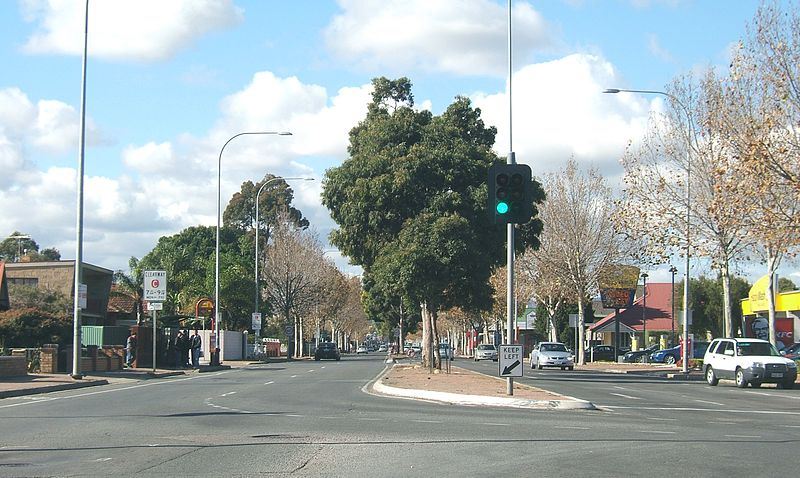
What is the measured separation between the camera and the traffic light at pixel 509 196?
20.2 metres

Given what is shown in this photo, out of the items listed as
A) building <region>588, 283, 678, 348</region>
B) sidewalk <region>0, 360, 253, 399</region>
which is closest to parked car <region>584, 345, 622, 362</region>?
building <region>588, 283, 678, 348</region>

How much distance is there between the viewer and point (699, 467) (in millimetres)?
11797

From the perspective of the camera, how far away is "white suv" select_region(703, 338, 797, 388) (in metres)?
30.9

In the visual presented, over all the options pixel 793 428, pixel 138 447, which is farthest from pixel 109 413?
→ pixel 793 428

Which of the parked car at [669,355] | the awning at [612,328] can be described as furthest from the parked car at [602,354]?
the awning at [612,328]

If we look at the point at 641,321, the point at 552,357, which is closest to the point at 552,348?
the point at 552,357

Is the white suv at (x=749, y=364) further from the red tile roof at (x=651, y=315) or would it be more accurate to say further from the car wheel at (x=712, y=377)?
the red tile roof at (x=651, y=315)

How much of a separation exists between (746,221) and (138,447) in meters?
21.8

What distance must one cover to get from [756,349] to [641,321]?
5502 centimetres

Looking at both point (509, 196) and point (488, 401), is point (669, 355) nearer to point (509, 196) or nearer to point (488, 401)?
point (488, 401)

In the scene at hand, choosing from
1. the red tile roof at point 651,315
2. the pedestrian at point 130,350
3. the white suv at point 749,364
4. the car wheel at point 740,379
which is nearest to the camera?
the white suv at point 749,364

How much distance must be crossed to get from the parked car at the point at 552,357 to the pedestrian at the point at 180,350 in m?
18.5

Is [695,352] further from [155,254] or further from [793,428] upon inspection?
[155,254]

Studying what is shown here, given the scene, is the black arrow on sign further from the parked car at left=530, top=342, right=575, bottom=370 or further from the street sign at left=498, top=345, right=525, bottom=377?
the parked car at left=530, top=342, right=575, bottom=370
